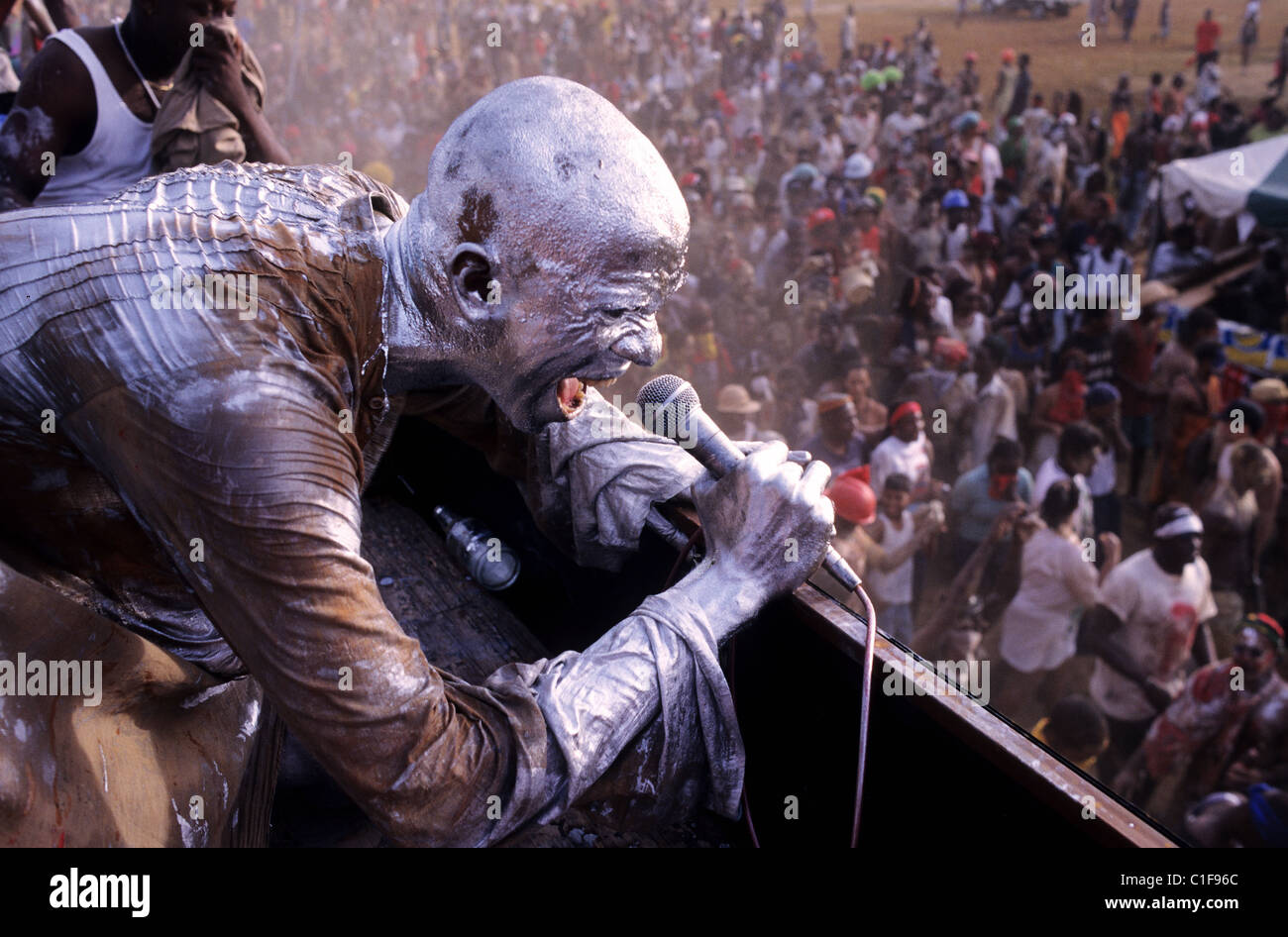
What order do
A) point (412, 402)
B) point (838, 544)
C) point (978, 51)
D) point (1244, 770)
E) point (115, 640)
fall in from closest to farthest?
point (115, 640), point (412, 402), point (1244, 770), point (838, 544), point (978, 51)

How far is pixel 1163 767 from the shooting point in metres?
4.09

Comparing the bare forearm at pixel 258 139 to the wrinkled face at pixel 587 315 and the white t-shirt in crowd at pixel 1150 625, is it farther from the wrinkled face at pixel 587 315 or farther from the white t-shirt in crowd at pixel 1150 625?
the white t-shirt in crowd at pixel 1150 625

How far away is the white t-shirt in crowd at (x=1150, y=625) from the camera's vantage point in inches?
167

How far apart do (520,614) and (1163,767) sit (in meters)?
2.93

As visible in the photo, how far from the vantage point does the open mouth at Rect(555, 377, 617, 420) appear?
1.84 meters

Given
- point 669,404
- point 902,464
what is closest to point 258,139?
point 669,404

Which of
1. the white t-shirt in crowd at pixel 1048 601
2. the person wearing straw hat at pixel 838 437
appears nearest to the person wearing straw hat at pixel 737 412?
the person wearing straw hat at pixel 838 437

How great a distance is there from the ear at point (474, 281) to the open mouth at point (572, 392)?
200 millimetres

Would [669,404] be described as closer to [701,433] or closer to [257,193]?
[701,433]

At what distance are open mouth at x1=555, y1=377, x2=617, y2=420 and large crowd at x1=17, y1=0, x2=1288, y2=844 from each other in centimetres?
260

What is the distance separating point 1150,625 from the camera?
4.27 meters
